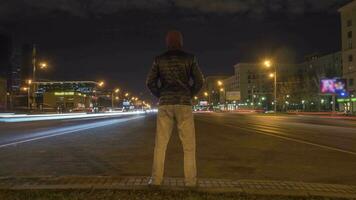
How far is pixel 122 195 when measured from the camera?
527cm

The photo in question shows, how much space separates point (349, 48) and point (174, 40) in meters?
91.0

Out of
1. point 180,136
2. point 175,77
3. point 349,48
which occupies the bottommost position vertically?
point 180,136

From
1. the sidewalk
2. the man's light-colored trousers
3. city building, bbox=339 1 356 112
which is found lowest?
the sidewalk

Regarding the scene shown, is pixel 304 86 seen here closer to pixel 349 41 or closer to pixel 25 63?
pixel 349 41

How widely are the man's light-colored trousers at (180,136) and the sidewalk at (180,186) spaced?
22 centimetres

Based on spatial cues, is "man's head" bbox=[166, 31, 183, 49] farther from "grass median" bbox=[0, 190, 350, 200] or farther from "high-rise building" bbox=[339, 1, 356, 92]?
"high-rise building" bbox=[339, 1, 356, 92]

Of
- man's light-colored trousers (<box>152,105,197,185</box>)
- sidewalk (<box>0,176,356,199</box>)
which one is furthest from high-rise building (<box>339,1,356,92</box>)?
man's light-colored trousers (<box>152,105,197,185</box>)

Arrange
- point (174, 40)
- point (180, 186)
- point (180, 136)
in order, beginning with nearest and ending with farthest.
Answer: point (180, 186)
point (180, 136)
point (174, 40)

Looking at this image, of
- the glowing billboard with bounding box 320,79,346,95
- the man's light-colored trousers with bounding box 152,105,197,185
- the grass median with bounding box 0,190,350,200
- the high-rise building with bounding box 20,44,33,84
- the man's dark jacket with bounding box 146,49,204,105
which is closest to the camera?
the grass median with bounding box 0,190,350,200

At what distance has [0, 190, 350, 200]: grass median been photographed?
515 cm

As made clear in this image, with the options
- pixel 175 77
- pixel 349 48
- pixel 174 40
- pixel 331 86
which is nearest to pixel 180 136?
pixel 175 77

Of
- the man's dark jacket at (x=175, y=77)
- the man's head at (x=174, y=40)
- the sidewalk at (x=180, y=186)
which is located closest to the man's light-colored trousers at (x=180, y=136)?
the man's dark jacket at (x=175, y=77)

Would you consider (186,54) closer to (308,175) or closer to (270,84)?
(308,175)

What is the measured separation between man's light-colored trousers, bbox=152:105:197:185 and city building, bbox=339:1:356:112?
86473 millimetres
